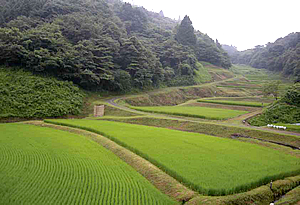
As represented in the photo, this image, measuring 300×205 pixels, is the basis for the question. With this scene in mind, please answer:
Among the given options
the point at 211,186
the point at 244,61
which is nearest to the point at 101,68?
the point at 211,186

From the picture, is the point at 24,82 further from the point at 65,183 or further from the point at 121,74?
the point at 65,183

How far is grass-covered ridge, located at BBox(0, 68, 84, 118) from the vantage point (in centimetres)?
2694

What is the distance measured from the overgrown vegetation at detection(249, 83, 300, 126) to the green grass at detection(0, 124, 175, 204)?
18.2 metres

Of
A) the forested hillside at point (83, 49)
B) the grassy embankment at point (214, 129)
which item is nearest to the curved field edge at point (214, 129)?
the grassy embankment at point (214, 129)

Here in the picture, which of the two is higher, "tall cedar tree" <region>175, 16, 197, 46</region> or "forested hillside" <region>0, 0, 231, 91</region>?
"tall cedar tree" <region>175, 16, 197, 46</region>

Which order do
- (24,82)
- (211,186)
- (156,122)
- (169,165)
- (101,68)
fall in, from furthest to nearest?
(101,68) < (24,82) < (156,122) < (169,165) < (211,186)

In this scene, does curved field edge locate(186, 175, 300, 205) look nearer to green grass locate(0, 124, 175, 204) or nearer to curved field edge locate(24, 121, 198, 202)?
curved field edge locate(24, 121, 198, 202)

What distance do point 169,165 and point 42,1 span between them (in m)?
58.8

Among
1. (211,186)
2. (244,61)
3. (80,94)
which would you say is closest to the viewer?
(211,186)

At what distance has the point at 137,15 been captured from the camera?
77938 millimetres

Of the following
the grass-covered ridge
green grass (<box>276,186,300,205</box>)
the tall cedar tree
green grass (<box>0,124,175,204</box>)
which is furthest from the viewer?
the tall cedar tree

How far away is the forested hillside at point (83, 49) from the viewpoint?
110ft

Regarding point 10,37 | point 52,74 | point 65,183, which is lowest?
point 65,183

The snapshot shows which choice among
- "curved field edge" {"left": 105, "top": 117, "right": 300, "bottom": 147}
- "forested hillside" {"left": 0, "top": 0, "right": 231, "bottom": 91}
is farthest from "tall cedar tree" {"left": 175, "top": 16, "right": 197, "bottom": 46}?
"curved field edge" {"left": 105, "top": 117, "right": 300, "bottom": 147}
